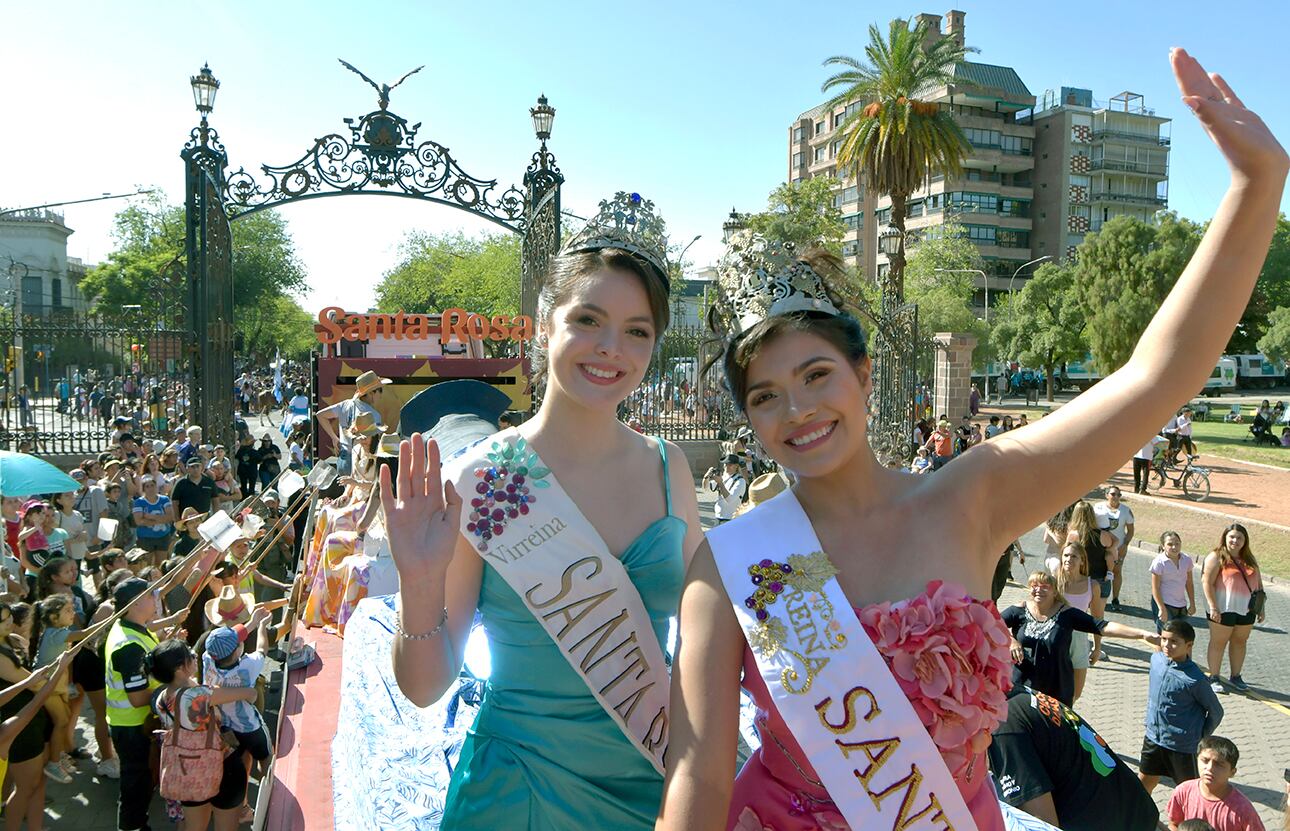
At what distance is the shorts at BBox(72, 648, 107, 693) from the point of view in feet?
18.7

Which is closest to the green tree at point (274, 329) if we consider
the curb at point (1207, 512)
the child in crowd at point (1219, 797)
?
the curb at point (1207, 512)

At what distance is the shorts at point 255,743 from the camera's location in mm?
4754

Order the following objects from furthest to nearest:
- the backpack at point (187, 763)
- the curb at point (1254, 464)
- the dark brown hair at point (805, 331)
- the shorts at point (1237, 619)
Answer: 1. the curb at point (1254, 464)
2. the shorts at point (1237, 619)
3. the backpack at point (187, 763)
4. the dark brown hair at point (805, 331)

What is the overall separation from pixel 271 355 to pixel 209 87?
5511 cm

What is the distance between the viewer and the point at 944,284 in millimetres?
36938

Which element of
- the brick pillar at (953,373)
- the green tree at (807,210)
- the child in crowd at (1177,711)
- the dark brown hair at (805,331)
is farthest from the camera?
the green tree at (807,210)

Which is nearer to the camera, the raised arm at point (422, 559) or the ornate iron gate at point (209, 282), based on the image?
the raised arm at point (422, 559)

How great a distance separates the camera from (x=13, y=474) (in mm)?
7309

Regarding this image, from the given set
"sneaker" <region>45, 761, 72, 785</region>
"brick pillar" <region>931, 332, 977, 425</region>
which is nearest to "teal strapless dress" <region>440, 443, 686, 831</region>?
"sneaker" <region>45, 761, 72, 785</region>

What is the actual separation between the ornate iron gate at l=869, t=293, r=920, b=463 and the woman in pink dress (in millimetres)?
13950

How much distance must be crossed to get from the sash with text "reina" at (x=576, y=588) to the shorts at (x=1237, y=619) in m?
7.39

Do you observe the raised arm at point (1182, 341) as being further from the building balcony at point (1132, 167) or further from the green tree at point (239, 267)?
the building balcony at point (1132, 167)

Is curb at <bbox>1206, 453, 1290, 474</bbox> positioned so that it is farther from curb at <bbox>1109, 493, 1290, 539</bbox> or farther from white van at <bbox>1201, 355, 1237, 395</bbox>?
white van at <bbox>1201, 355, 1237, 395</bbox>

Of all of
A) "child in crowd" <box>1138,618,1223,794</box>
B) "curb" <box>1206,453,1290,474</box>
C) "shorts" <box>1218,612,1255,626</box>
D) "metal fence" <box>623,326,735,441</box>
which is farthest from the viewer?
"curb" <box>1206,453,1290,474</box>
